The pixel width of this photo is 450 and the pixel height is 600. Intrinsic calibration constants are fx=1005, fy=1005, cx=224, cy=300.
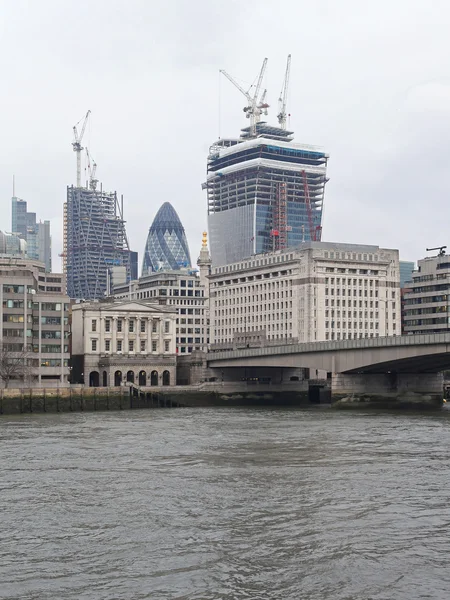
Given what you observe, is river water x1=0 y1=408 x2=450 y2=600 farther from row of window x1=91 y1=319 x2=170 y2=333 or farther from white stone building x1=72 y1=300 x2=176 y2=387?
row of window x1=91 y1=319 x2=170 y2=333

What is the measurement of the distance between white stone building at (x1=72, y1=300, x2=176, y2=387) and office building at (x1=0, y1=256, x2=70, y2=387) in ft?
43.1

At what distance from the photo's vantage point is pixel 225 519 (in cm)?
4394

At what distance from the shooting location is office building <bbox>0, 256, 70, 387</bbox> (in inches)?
6235

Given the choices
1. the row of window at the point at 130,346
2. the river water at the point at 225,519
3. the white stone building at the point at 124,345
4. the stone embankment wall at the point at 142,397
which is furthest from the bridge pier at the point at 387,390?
the river water at the point at 225,519

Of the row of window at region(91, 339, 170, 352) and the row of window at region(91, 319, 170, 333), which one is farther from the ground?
the row of window at region(91, 319, 170, 333)

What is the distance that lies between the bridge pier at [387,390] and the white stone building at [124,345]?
A: 49417 mm

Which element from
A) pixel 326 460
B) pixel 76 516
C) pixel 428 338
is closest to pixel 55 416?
pixel 428 338

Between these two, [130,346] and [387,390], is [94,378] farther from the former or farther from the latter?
[387,390]

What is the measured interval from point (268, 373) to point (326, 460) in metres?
118

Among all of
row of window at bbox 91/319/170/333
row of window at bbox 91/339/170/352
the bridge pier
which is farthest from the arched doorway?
the bridge pier

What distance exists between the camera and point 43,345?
164500 millimetres

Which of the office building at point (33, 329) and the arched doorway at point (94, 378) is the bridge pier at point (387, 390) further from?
the arched doorway at point (94, 378)

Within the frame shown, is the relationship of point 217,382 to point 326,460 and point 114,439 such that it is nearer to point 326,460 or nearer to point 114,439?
point 114,439

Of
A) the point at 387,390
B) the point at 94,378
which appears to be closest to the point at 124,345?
the point at 94,378
